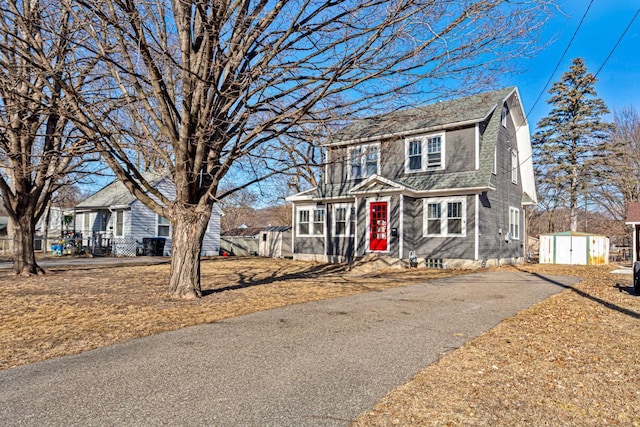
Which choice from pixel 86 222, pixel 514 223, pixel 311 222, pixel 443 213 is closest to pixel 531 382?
pixel 443 213

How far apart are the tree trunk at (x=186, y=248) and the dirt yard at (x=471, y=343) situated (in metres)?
0.43

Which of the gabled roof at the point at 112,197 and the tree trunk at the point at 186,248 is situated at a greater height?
the gabled roof at the point at 112,197

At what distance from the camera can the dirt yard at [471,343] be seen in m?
3.53

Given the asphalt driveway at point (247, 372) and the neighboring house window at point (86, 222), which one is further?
the neighboring house window at point (86, 222)

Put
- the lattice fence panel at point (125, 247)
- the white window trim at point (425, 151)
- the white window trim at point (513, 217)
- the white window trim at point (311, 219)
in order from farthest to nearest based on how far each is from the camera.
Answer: the lattice fence panel at point (125, 247), the white window trim at point (311, 219), the white window trim at point (513, 217), the white window trim at point (425, 151)

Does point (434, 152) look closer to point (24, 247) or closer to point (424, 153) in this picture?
point (424, 153)

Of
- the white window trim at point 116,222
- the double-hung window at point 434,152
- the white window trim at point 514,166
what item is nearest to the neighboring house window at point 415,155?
the double-hung window at point 434,152

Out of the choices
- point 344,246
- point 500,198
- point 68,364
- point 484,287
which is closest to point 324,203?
point 344,246

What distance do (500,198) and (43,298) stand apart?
17.4m

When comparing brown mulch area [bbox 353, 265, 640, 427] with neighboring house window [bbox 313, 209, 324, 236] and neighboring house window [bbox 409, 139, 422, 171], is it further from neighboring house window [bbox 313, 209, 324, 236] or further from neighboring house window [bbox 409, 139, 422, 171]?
neighboring house window [bbox 313, 209, 324, 236]

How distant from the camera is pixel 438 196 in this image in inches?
721

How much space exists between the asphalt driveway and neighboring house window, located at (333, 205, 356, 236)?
42.0 feet

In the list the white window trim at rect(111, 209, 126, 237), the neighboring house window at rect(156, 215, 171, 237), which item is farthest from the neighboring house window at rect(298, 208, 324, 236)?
the white window trim at rect(111, 209, 126, 237)

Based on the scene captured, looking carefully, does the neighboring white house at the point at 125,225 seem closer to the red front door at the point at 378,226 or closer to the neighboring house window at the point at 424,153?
the red front door at the point at 378,226
